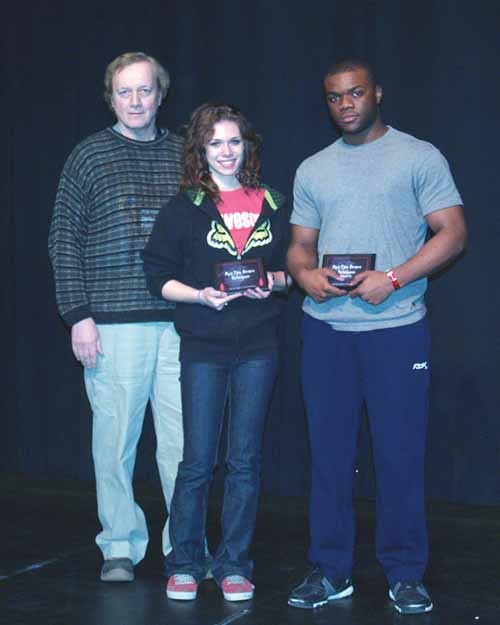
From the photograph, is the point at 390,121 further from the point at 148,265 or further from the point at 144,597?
the point at 144,597

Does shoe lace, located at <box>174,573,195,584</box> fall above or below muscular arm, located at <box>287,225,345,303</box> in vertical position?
below

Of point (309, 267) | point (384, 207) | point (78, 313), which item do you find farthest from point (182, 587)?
point (384, 207)

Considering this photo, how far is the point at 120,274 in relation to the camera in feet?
11.5

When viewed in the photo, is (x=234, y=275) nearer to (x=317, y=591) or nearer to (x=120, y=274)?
(x=120, y=274)

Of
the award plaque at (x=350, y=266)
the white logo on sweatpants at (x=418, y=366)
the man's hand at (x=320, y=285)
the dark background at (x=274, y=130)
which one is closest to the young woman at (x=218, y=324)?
the man's hand at (x=320, y=285)

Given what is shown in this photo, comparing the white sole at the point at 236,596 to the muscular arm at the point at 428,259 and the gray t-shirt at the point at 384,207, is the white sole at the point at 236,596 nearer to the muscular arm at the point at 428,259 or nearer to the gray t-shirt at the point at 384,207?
the gray t-shirt at the point at 384,207

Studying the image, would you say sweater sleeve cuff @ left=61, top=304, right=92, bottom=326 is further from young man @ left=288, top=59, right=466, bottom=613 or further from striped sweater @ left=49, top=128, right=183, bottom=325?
young man @ left=288, top=59, right=466, bottom=613

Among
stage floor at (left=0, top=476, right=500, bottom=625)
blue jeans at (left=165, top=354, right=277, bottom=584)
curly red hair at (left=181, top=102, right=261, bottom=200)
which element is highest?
curly red hair at (left=181, top=102, right=261, bottom=200)

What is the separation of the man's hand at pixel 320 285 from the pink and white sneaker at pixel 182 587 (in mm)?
910

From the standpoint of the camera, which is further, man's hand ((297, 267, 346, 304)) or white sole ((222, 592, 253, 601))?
white sole ((222, 592, 253, 601))

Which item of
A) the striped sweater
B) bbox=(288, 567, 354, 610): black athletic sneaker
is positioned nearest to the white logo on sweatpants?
bbox=(288, 567, 354, 610): black athletic sneaker

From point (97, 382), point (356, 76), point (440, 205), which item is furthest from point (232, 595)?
point (356, 76)

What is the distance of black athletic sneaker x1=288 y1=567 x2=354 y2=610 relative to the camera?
3258mm

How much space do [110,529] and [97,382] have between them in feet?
1.55
